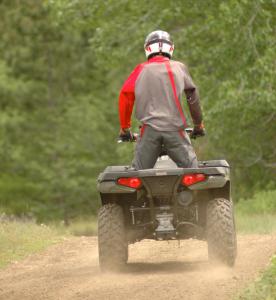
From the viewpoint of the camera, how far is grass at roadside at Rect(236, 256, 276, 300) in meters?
8.25

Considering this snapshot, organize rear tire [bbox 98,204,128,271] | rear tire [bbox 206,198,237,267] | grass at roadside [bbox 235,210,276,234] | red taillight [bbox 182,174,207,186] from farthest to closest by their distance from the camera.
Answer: grass at roadside [bbox 235,210,276,234]
rear tire [bbox 98,204,128,271]
rear tire [bbox 206,198,237,267]
red taillight [bbox 182,174,207,186]

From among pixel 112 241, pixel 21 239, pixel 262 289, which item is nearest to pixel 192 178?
pixel 112 241

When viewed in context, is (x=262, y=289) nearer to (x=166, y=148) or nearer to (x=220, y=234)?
(x=220, y=234)

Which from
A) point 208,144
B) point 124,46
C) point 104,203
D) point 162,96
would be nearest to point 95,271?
point 104,203

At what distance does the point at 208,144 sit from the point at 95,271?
526 inches

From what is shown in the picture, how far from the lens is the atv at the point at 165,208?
10406 mm

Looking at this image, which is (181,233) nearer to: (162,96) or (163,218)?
(163,218)

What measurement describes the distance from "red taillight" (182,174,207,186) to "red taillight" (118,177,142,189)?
46cm

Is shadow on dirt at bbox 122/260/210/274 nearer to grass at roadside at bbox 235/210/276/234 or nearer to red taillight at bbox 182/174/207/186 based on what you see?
red taillight at bbox 182/174/207/186

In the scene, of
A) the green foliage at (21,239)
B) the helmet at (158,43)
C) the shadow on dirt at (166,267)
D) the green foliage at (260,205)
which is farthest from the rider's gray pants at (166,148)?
the green foliage at (260,205)

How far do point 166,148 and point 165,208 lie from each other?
0.62 meters

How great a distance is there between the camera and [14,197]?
45.3m

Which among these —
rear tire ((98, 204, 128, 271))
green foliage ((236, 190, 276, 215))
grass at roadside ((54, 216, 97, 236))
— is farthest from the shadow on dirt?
green foliage ((236, 190, 276, 215))

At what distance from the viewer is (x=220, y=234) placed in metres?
10.5
